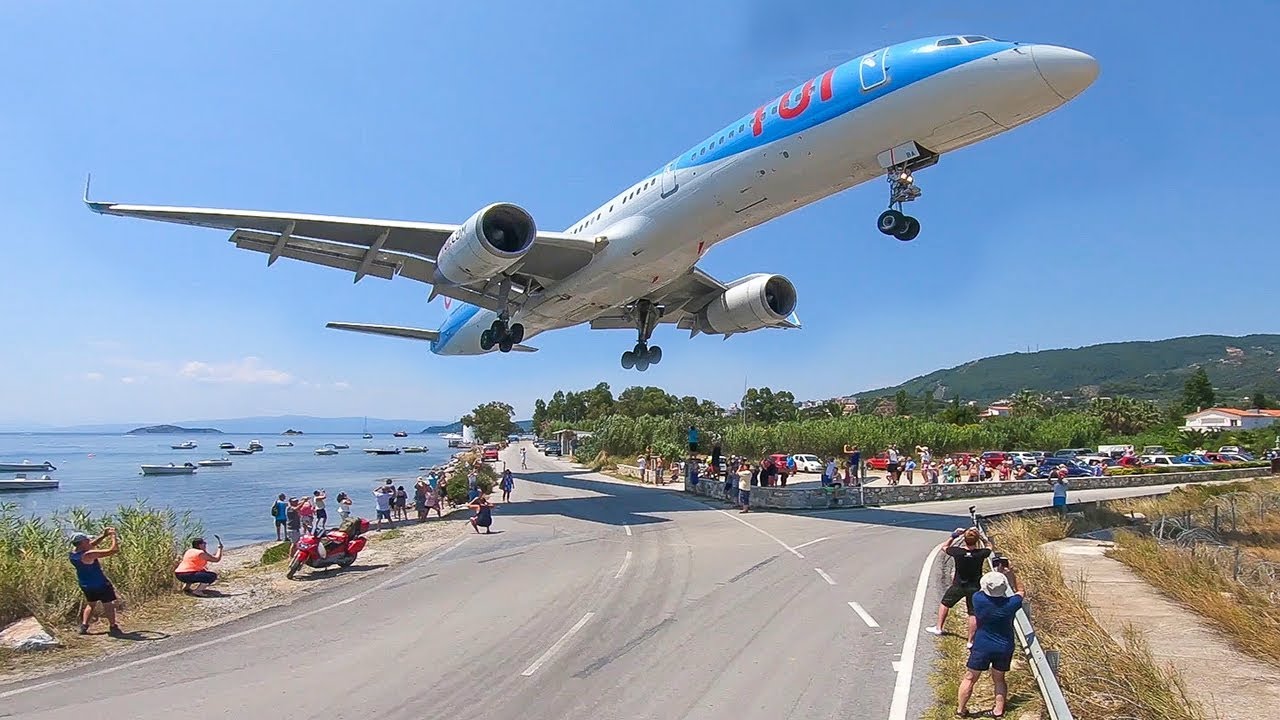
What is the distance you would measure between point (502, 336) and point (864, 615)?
19.2 m

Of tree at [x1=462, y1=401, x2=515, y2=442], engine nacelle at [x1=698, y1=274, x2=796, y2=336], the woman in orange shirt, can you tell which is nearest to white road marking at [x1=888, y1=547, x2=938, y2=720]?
the woman in orange shirt

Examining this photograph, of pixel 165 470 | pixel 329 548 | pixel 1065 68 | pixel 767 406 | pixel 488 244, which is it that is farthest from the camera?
pixel 767 406

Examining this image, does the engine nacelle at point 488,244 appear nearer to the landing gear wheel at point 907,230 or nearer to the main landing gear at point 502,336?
the main landing gear at point 502,336

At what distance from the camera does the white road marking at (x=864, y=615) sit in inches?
367

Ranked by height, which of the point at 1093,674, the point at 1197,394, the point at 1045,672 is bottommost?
the point at 1093,674

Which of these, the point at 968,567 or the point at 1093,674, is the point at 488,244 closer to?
the point at 968,567

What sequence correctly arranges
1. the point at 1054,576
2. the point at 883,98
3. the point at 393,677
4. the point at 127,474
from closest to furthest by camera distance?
the point at 393,677, the point at 1054,576, the point at 883,98, the point at 127,474

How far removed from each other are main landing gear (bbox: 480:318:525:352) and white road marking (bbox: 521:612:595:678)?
17844 mm

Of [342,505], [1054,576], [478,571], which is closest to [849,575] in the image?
[1054,576]

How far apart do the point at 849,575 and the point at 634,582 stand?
366 cm

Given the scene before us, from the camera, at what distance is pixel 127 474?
83.6 m

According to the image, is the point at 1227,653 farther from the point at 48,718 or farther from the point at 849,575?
the point at 48,718

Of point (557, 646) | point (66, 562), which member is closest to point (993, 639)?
point (557, 646)

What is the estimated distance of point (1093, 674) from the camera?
634 cm
